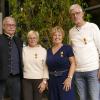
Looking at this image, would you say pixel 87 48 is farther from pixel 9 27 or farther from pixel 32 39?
pixel 9 27

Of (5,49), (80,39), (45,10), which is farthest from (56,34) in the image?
(45,10)

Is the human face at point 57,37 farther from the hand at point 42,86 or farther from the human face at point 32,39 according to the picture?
the hand at point 42,86

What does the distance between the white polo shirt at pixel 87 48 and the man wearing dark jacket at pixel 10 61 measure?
878 mm

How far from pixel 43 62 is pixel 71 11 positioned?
0.87 metres

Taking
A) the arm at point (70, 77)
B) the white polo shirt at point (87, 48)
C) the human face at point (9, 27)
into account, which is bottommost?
the arm at point (70, 77)

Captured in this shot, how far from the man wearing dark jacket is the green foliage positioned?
1.71 metres

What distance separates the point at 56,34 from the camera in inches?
235

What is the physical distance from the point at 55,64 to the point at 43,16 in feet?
7.47

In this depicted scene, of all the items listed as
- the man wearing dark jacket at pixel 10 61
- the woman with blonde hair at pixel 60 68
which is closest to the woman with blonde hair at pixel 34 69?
the man wearing dark jacket at pixel 10 61

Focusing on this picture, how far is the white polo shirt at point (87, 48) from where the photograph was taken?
240 inches

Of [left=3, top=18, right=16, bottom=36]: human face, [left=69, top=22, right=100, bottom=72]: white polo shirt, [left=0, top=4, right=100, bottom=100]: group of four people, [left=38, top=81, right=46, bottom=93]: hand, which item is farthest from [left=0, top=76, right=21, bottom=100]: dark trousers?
[left=69, top=22, right=100, bottom=72]: white polo shirt

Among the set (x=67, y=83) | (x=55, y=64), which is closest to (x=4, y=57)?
(x=55, y=64)

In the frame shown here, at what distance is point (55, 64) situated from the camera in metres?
5.91

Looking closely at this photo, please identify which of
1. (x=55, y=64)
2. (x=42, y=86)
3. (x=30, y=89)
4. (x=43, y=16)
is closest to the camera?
(x=55, y=64)
